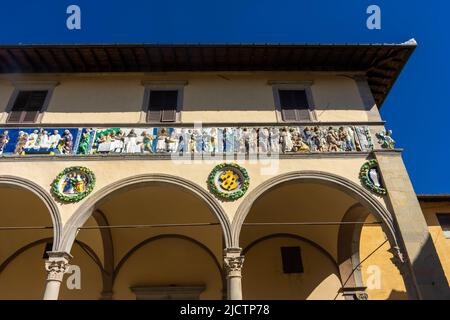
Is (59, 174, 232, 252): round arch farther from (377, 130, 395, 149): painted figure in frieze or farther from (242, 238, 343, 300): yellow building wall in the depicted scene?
(377, 130, 395, 149): painted figure in frieze

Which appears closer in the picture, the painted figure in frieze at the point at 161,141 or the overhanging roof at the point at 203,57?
the painted figure in frieze at the point at 161,141

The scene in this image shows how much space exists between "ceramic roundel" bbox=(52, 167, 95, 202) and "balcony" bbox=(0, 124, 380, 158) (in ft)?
1.55

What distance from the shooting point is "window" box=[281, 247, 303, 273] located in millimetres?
10617

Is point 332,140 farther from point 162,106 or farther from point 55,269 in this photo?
point 55,269

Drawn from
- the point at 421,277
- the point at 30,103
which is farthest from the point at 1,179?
the point at 421,277

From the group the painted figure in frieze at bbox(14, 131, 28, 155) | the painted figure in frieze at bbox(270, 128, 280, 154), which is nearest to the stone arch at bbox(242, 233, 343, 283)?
the painted figure in frieze at bbox(270, 128, 280, 154)

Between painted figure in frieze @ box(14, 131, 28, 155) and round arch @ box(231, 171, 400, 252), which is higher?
painted figure in frieze @ box(14, 131, 28, 155)

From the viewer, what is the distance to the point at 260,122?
31.0ft

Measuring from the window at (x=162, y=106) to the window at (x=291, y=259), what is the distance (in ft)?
17.1

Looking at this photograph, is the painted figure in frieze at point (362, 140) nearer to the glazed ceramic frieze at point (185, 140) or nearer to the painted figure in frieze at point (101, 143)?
the glazed ceramic frieze at point (185, 140)

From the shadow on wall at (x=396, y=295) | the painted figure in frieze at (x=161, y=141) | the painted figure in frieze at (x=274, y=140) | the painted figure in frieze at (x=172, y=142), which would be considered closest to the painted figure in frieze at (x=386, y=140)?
the painted figure in frieze at (x=274, y=140)

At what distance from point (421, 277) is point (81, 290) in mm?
8666

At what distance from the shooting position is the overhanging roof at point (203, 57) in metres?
9.98
